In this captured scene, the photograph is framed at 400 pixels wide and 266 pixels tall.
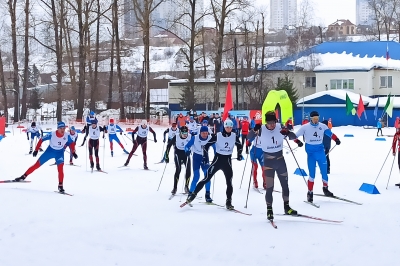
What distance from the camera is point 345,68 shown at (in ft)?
161

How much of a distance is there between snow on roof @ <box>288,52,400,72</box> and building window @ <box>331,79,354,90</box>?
1.13 meters

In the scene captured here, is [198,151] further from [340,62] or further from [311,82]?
[311,82]

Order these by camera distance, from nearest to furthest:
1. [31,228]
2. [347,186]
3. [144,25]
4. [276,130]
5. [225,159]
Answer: [31,228] < [276,130] < [225,159] < [347,186] < [144,25]

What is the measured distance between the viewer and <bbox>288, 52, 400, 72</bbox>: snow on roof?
49.3 metres

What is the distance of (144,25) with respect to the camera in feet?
127

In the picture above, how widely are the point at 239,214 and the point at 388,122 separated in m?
36.5

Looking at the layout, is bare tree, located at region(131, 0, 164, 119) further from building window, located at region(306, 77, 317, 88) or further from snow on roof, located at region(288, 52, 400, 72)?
building window, located at region(306, 77, 317, 88)

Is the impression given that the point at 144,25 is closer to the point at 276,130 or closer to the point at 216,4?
the point at 216,4

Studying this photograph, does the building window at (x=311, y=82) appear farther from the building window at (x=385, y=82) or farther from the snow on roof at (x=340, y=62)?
the building window at (x=385, y=82)

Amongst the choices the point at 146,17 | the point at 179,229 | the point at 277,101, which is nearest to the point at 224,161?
the point at 179,229

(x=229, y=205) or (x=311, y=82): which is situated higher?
(x=311, y=82)

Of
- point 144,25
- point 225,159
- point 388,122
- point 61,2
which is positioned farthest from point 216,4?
point 225,159

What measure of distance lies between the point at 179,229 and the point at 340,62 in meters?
45.9

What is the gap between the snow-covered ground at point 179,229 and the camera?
652 centimetres
